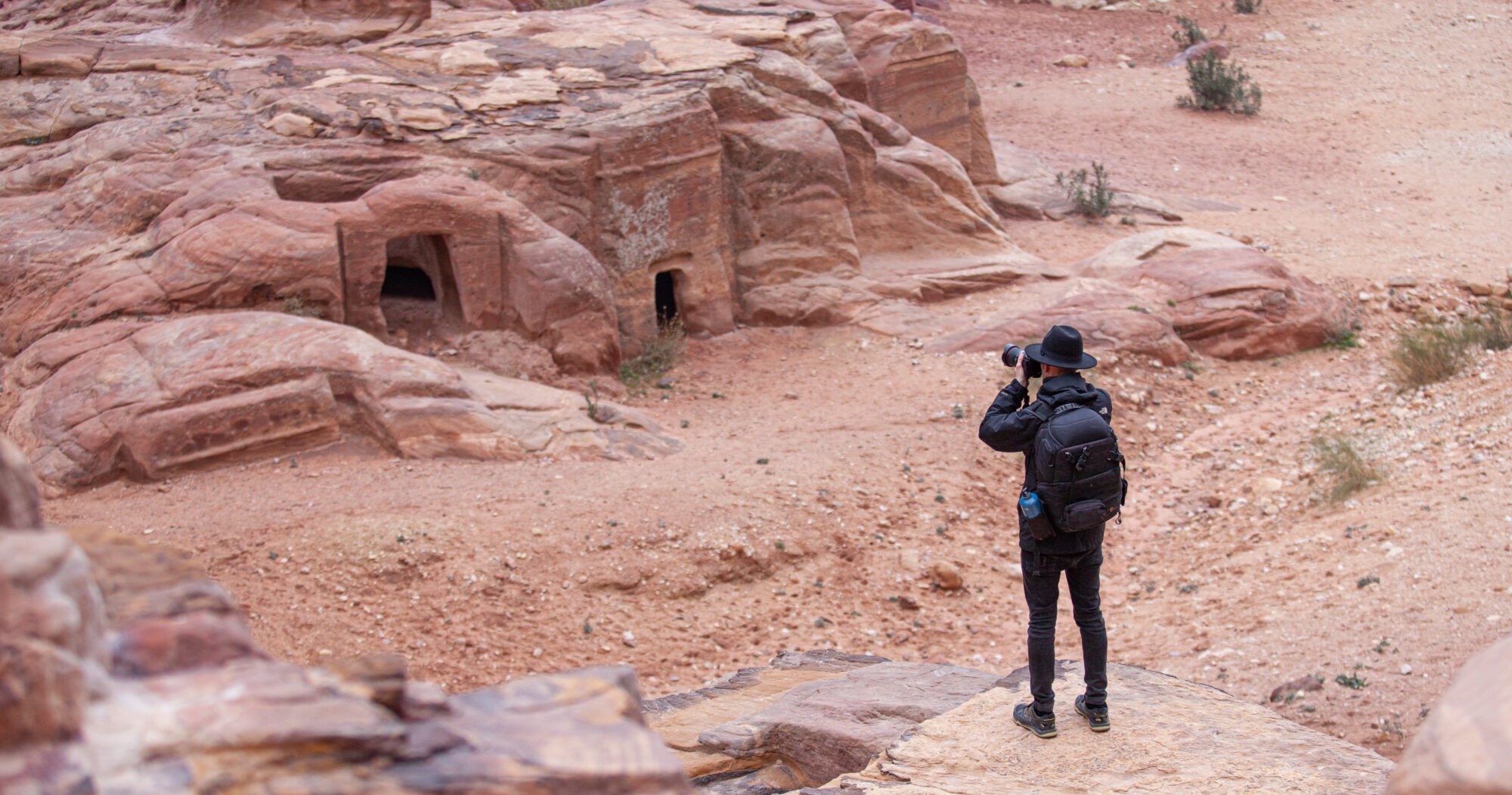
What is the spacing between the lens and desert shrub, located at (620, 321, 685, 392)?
41.8 ft

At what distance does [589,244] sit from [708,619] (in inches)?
220

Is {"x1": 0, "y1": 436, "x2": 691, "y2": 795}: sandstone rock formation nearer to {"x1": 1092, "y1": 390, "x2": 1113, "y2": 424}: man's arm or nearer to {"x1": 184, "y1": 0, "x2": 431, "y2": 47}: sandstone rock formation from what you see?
{"x1": 1092, "y1": 390, "x2": 1113, "y2": 424}: man's arm

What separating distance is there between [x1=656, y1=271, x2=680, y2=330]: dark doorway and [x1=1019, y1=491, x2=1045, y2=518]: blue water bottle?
29.7 ft

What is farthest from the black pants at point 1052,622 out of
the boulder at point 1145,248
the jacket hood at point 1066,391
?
the boulder at point 1145,248

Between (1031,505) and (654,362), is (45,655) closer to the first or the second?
(1031,505)

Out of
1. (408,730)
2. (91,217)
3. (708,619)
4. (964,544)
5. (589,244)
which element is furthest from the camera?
(589,244)

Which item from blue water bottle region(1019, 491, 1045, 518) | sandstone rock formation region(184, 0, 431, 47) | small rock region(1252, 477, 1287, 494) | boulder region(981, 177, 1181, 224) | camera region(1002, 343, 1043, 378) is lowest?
small rock region(1252, 477, 1287, 494)

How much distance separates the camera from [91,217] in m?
10.5

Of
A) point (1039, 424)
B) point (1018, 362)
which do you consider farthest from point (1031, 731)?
point (1018, 362)

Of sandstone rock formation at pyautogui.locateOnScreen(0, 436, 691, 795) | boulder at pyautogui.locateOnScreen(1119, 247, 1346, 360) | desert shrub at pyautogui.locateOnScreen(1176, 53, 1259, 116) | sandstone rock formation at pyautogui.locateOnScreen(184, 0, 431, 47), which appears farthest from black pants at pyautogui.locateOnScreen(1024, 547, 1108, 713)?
desert shrub at pyautogui.locateOnScreen(1176, 53, 1259, 116)

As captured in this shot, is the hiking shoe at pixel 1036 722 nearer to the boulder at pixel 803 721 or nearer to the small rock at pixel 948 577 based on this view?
the boulder at pixel 803 721

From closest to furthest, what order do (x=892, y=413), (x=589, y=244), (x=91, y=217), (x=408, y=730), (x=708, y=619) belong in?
(x=408, y=730), (x=708, y=619), (x=91, y=217), (x=892, y=413), (x=589, y=244)

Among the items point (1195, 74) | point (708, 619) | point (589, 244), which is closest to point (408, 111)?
point (589, 244)

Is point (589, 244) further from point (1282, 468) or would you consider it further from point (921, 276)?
point (1282, 468)
